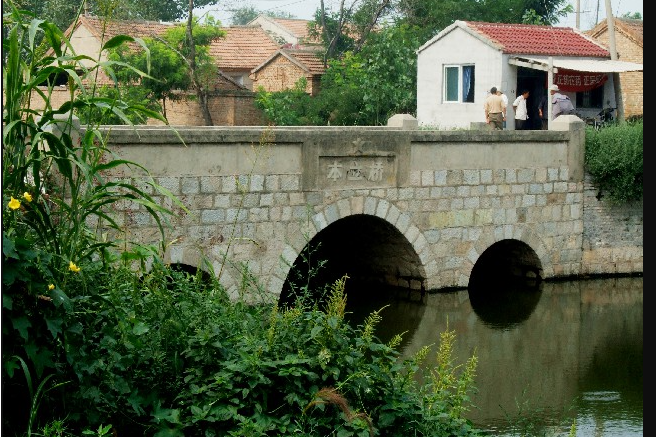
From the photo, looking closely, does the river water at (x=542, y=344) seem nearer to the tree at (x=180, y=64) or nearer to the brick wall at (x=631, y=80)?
the brick wall at (x=631, y=80)

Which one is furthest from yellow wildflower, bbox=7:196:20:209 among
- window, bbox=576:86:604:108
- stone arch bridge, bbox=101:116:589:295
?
window, bbox=576:86:604:108

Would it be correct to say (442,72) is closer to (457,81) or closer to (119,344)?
(457,81)

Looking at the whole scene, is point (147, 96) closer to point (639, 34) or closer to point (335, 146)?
point (639, 34)

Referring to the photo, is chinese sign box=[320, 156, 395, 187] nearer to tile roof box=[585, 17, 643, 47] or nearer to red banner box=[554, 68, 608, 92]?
red banner box=[554, 68, 608, 92]

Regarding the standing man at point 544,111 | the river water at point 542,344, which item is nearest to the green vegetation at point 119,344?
the river water at point 542,344

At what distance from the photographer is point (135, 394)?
5312mm

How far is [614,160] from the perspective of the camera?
16719mm

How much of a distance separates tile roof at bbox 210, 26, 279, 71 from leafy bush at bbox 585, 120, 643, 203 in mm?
21115

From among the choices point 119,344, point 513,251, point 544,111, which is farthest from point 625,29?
point 119,344

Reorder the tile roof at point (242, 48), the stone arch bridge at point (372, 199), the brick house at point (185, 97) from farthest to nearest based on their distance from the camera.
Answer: the tile roof at point (242, 48) < the brick house at point (185, 97) < the stone arch bridge at point (372, 199)

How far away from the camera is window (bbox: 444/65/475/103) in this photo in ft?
85.5

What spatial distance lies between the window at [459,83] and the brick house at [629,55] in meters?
5.44

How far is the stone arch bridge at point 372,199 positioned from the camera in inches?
486

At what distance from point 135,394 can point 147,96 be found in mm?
24447
